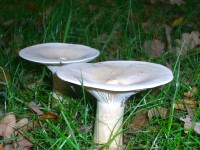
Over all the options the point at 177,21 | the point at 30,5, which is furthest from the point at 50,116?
the point at 30,5

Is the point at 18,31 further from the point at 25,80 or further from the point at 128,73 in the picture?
the point at 128,73

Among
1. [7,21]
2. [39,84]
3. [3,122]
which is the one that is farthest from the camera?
[7,21]

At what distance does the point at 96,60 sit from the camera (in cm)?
400

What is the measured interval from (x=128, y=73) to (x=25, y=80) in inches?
58.5

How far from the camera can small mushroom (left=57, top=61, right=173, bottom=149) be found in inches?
92.5

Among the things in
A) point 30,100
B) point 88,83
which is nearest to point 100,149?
point 88,83

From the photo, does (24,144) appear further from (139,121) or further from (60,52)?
(60,52)

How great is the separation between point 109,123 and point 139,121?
408mm

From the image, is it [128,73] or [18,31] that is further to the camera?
[18,31]

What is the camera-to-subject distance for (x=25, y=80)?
3684mm

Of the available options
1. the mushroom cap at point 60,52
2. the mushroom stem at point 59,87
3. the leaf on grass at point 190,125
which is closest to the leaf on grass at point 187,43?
the mushroom cap at point 60,52

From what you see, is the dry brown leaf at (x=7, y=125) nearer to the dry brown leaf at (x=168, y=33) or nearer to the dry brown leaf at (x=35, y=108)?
the dry brown leaf at (x=35, y=108)

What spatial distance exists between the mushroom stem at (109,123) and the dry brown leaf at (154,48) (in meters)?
1.75

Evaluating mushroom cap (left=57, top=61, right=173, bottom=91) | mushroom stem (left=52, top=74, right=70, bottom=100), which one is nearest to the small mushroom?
mushroom cap (left=57, top=61, right=173, bottom=91)
